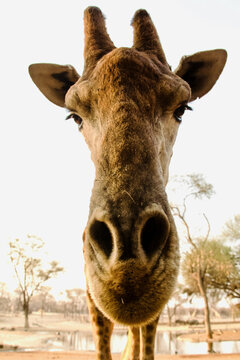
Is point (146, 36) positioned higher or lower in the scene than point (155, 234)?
higher

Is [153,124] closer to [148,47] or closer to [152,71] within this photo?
[152,71]

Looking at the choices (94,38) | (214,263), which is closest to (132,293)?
(94,38)

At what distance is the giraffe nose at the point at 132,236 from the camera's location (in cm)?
176

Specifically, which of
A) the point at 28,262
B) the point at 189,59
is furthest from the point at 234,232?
the point at 189,59

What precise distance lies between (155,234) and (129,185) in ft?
1.25

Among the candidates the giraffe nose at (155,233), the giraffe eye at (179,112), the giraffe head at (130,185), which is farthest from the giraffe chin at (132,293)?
the giraffe eye at (179,112)

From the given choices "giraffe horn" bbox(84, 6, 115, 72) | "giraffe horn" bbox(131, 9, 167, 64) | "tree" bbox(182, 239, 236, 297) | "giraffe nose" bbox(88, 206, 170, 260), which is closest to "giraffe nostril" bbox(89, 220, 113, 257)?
"giraffe nose" bbox(88, 206, 170, 260)

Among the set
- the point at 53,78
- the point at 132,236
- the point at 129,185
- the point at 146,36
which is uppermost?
the point at 146,36

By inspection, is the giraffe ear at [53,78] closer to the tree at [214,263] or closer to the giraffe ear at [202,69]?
the giraffe ear at [202,69]

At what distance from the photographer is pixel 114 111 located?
2.54 meters

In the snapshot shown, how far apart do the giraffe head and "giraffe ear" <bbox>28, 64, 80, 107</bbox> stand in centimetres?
150

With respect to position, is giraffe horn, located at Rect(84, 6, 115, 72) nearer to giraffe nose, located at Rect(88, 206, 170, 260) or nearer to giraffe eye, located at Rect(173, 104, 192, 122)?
giraffe eye, located at Rect(173, 104, 192, 122)

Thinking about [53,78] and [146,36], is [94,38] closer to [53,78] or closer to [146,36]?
[146,36]

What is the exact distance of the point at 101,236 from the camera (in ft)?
6.46
